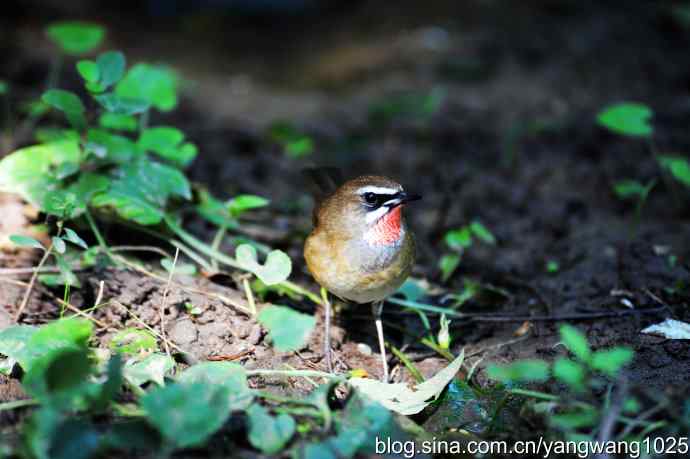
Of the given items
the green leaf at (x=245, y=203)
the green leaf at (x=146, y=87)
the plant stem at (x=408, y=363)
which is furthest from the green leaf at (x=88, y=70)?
the plant stem at (x=408, y=363)

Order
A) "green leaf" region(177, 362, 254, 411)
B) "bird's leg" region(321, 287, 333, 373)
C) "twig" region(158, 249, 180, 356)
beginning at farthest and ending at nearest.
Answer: "bird's leg" region(321, 287, 333, 373) < "twig" region(158, 249, 180, 356) < "green leaf" region(177, 362, 254, 411)

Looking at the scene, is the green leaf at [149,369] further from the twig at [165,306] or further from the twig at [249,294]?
the twig at [249,294]

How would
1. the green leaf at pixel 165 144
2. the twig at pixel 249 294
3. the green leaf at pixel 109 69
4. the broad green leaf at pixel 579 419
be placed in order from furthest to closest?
the green leaf at pixel 165 144 < the green leaf at pixel 109 69 < the twig at pixel 249 294 < the broad green leaf at pixel 579 419

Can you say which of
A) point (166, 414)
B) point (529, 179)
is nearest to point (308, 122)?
point (529, 179)

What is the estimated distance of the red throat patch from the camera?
4074 millimetres

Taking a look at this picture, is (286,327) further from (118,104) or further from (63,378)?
(118,104)

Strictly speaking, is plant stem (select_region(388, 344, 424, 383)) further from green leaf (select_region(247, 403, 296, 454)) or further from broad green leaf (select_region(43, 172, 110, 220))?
broad green leaf (select_region(43, 172, 110, 220))

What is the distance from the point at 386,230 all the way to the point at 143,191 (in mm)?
1638

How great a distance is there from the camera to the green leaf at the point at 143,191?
439 centimetres

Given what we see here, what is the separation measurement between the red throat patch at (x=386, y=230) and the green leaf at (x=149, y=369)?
1.37m

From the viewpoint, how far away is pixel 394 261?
404cm

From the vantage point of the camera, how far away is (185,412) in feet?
8.57

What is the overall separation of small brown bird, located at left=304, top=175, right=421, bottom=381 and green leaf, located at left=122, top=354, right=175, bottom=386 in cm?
101

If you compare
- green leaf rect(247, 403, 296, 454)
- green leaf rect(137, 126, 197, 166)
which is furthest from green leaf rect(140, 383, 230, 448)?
green leaf rect(137, 126, 197, 166)
